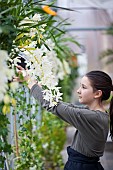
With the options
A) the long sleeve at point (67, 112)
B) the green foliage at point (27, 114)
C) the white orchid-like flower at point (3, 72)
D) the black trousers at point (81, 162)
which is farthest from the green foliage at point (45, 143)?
the white orchid-like flower at point (3, 72)

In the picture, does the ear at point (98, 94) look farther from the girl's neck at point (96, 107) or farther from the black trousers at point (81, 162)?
the black trousers at point (81, 162)

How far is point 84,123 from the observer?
226 cm

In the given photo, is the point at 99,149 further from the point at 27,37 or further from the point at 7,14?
the point at 7,14

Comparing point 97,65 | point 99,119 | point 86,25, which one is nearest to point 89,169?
point 99,119

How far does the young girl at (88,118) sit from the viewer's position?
2.23 meters

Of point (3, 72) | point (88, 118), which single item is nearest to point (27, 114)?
point (88, 118)

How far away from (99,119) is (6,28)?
101 cm

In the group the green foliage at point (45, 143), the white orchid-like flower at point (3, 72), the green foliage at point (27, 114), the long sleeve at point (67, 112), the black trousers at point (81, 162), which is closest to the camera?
the white orchid-like flower at point (3, 72)

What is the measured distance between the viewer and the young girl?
7.30ft

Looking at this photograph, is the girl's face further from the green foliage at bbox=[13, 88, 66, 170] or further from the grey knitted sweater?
the green foliage at bbox=[13, 88, 66, 170]

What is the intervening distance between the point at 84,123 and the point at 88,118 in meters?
0.03

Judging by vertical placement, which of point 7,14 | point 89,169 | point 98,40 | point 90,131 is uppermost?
point 98,40

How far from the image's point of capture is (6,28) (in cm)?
144

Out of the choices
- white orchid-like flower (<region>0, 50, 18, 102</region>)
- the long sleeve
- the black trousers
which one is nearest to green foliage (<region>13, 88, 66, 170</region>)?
the black trousers
